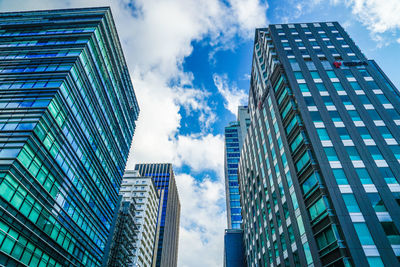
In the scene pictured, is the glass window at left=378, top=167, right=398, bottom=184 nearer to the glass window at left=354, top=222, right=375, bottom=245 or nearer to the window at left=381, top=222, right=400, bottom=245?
the window at left=381, top=222, right=400, bottom=245

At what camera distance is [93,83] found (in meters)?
41.2

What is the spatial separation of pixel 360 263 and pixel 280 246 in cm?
1491

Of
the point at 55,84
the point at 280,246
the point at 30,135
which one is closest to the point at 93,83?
the point at 55,84

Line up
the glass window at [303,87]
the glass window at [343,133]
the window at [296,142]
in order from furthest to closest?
the glass window at [303,87]
the window at [296,142]
the glass window at [343,133]

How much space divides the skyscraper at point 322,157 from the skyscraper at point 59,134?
92.8ft

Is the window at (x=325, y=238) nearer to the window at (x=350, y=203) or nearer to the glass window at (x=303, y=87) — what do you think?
the window at (x=350, y=203)

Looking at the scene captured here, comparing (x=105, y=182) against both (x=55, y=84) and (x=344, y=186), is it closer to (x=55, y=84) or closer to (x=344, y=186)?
(x=55, y=84)

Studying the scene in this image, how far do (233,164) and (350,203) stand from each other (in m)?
105

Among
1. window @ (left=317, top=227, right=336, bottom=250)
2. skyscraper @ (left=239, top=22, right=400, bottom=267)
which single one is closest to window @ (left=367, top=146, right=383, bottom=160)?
skyscraper @ (left=239, top=22, right=400, bottom=267)

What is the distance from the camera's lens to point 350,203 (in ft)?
92.9

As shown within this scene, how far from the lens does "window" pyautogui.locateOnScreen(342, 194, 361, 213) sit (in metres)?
27.8

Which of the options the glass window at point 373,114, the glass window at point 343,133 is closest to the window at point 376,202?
the glass window at point 343,133

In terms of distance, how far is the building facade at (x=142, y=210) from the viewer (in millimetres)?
79812

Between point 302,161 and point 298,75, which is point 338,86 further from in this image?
point 302,161
